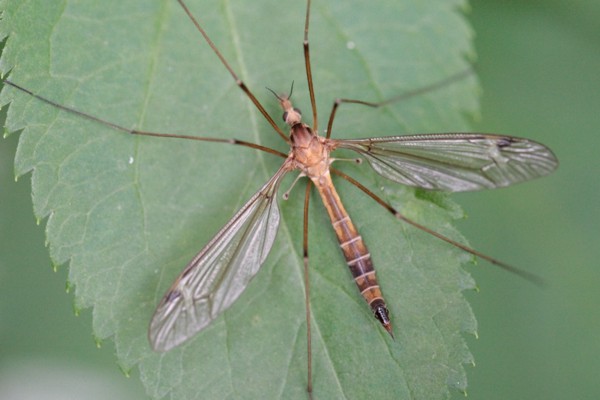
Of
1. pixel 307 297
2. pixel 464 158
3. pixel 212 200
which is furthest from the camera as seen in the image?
pixel 464 158

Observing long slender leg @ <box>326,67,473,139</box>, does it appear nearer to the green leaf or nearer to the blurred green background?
the green leaf

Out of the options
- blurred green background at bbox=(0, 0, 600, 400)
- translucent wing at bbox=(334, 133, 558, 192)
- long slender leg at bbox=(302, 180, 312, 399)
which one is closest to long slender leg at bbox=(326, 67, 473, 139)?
translucent wing at bbox=(334, 133, 558, 192)

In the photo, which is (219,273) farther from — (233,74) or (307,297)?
(233,74)

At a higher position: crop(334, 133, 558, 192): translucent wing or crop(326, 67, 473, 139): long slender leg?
crop(326, 67, 473, 139): long slender leg

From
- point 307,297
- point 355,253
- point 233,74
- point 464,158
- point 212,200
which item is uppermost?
point 233,74

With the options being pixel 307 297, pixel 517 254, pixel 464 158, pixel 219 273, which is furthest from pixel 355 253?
pixel 517 254

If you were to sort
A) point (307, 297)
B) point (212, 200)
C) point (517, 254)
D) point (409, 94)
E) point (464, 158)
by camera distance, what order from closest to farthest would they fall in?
point (307, 297) → point (212, 200) → point (464, 158) → point (409, 94) → point (517, 254)

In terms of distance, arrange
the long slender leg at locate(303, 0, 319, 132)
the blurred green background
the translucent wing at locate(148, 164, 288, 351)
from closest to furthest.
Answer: the translucent wing at locate(148, 164, 288, 351)
the long slender leg at locate(303, 0, 319, 132)
the blurred green background
